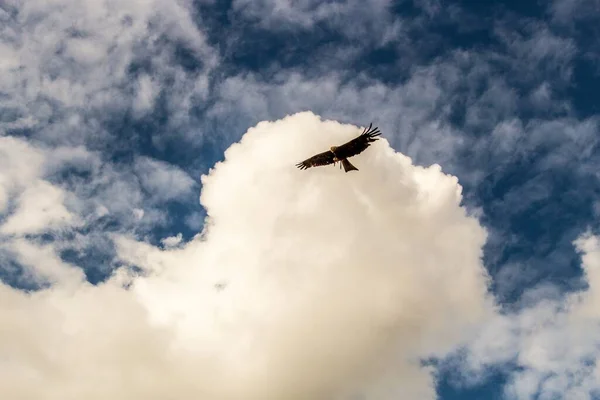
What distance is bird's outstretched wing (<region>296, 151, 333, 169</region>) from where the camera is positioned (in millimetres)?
70769

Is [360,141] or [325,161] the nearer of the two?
[360,141]

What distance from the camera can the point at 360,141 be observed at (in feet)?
219

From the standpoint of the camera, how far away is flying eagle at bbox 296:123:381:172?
2623 inches

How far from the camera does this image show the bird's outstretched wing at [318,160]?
7077 cm

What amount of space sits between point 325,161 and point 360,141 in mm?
6339

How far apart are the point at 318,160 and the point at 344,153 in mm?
4484

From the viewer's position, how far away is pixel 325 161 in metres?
71.8

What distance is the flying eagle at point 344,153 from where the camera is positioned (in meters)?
66.6

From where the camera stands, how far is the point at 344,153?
68750 millimetres

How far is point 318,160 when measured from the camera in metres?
72.2
